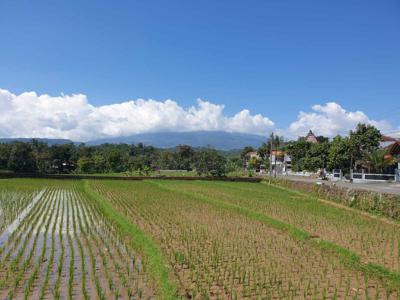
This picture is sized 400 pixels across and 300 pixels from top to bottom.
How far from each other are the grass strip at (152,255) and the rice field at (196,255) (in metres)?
0.03

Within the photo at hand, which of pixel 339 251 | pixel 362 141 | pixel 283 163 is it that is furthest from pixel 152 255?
pixel 283 163

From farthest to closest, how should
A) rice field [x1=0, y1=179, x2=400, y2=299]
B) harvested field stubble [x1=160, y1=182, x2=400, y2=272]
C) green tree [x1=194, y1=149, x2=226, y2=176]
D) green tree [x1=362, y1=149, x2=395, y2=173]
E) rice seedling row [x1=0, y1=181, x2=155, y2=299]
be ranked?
1. green tree [x1=194, y1=149, x2=226, y2=176]
2. green tree [x1=362, y1=149, x2=395, y2=173]
3. harvested field stubble [x1=160, y1=182, x2=400, y2=272]
4. rice field [x1=0, y1=179, x2=400, y2=299]
5. rice seedling row [x1=0, y1=181, x2=155, y2=299]

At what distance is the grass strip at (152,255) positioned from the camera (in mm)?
6266

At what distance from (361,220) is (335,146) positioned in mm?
27200

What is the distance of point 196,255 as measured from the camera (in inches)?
342

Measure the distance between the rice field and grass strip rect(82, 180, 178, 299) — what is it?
0.08 ft

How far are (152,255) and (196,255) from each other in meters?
1.00

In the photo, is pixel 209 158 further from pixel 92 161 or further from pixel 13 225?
pixel 13 225

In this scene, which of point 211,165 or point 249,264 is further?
point 211,165

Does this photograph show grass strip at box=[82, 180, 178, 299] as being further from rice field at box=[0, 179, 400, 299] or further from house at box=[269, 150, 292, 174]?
house at box=[269, 150, 292, 174]

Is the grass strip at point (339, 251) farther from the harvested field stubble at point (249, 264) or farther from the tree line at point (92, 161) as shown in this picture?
the tree line at point (92, 161)

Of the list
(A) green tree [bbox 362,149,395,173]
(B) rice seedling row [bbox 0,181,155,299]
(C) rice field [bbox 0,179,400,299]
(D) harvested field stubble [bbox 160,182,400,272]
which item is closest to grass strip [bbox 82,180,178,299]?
(C) rice field [bbox 0,179,400,299]

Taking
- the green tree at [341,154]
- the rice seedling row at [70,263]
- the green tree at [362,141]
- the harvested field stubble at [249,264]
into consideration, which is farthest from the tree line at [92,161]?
the rice seedling row at [70,263]

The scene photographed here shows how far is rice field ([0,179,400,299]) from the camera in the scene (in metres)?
6.44
